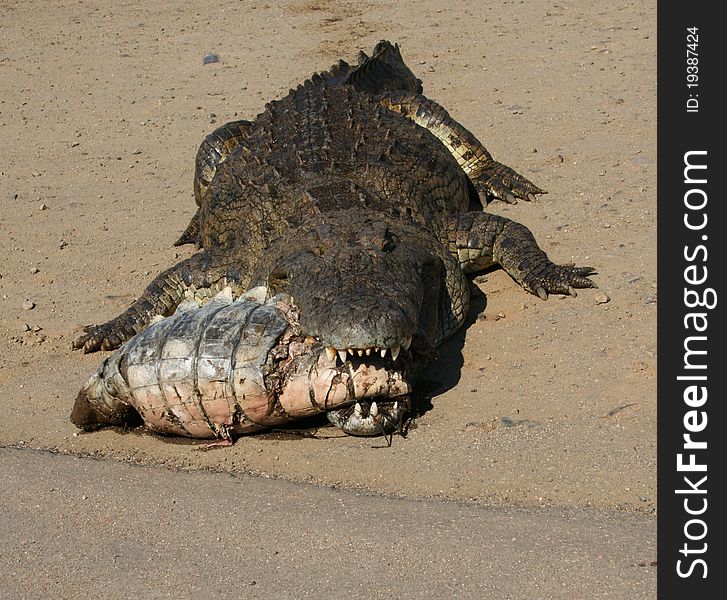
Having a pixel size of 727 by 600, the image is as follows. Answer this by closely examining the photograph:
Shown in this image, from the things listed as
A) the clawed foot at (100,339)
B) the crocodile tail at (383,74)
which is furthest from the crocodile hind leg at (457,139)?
the clawed foot at (100,339)

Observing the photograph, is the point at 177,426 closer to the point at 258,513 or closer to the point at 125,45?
the point at 258,513

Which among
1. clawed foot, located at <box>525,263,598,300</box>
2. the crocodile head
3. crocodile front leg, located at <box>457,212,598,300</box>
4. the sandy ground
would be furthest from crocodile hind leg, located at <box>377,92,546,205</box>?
the crocodile head

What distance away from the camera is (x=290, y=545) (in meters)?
4.31

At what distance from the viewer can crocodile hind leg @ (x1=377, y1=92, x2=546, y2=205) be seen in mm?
8125

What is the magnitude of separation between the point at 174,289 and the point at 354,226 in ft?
4.97

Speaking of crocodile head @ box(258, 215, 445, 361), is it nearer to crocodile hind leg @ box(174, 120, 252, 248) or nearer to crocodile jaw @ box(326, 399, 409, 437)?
crocodile jaw @ box(326, 399, 409, 437)

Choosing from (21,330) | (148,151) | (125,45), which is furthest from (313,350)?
(125,45)

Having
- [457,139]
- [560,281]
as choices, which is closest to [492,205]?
[457,139]

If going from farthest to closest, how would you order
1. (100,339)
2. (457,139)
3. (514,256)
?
(457,139), (514,256), (100,339)

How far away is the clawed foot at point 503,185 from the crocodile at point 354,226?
12 millimetres

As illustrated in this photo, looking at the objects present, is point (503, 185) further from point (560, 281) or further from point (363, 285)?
point (363, 285)

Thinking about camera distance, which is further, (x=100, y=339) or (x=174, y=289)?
(x=174, y=289)

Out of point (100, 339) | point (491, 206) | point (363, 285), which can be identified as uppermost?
point (491, 206)

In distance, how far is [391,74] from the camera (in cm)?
966
